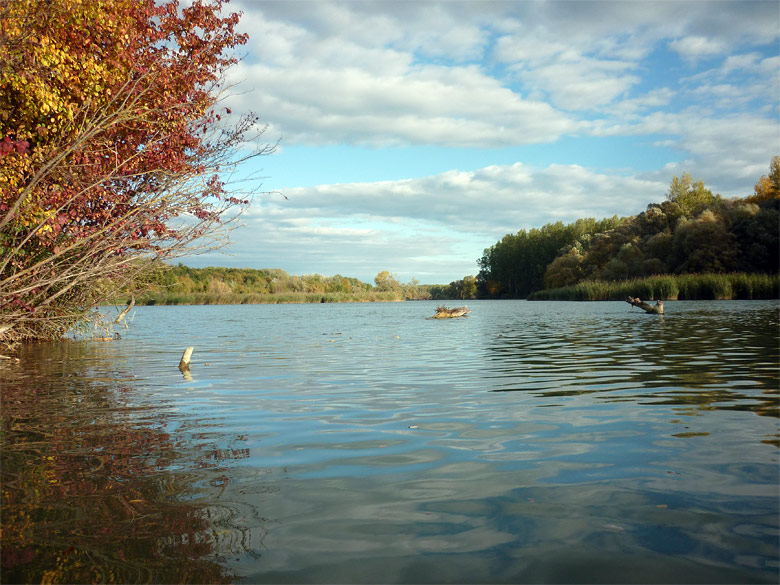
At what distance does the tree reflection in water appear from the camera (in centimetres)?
301

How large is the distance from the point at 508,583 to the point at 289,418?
4190 millimetres

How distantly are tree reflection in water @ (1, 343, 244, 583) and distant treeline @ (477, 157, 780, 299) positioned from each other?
46493 millimetres

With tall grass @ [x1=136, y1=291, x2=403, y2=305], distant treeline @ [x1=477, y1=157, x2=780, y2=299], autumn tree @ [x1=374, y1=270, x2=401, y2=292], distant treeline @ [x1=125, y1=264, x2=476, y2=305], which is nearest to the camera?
distant treeline @ [x1=477, y1=157, x2=780, y2=299]

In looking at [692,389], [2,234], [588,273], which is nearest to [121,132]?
[2,234]

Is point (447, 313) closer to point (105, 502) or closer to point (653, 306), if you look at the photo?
point (653, 306)

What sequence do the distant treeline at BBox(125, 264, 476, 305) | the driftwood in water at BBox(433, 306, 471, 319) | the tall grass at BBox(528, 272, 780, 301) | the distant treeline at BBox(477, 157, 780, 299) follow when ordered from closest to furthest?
the driftwood in water at BBox(433, 306, 471, 319)
the tall grass at BBox(528, 272, 780, 301)
the distant treeline at BBox(477, 157, 780, 299)
the distant treeline at BBox(125, 264, 476, 305)

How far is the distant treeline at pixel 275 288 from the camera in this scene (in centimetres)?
7962

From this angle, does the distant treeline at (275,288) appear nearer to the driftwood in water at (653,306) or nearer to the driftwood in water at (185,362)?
the driftwood in water at (653,306)

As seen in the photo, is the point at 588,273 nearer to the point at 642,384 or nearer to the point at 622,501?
the point at 642,384

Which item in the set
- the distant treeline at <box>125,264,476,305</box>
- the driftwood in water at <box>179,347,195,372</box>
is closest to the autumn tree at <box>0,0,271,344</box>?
the driftwood in water at <box>179,347,195,372</box>

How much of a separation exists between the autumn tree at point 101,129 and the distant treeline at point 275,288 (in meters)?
47.1

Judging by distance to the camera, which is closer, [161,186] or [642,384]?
[642,384]

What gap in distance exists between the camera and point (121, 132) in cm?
1142

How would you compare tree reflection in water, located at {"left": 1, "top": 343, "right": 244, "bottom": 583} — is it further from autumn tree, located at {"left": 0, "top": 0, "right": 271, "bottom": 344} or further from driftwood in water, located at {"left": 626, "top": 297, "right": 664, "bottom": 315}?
driftwood in water, located at {"left": 626, "top": 297, "right": 664, "bottom": 315}
